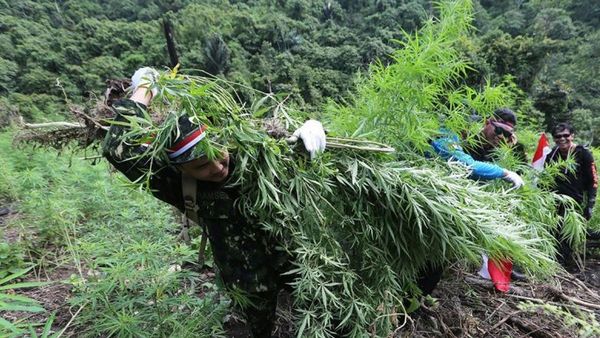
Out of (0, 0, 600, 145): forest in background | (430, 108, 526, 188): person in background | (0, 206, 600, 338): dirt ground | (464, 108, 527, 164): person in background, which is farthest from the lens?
(0, 0, 600, 145): forest in background

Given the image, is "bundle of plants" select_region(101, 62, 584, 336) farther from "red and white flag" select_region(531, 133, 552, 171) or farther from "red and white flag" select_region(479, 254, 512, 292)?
"red and white flag" select_region(531, 133, 552, 171)

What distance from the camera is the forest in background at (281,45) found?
60.1 feet

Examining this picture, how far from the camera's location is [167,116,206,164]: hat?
3.85 feet

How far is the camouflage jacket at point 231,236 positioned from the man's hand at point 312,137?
→ 1.08 ft

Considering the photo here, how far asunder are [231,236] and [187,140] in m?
0.67

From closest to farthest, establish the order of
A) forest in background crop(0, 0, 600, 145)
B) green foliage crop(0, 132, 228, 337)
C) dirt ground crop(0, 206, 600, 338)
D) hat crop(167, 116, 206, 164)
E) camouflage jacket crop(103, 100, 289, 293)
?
hat crop(167, 116, 206, 164) → camouflage jacket crop(103, 100, 289, 293) → green foliage crop(0, 132, 228, 337) → dirt ground crop(0, 206, 600, 338) → forest in background crop(0, 0, 600, 145)

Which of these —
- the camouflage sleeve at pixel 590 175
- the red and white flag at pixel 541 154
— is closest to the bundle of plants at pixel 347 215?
the red and white flag at pixel 541 154

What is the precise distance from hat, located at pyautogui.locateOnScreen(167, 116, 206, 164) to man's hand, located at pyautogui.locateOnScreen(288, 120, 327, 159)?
455 millimetres

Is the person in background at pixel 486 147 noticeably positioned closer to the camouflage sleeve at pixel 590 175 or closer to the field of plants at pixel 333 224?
the field of plants at pixel 333 224

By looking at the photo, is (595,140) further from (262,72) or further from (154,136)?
(262,72)

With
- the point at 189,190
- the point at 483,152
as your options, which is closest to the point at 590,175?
the point at 483,152

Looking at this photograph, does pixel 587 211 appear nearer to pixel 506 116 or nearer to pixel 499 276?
pixel 506 116

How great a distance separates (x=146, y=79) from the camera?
129cm

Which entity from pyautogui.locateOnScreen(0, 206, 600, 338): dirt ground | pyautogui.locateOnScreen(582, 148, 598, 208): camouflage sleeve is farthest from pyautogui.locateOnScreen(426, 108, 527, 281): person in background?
pyautogui.locateOnScreen(582, 148, 598, 208): camouflage sleeve
